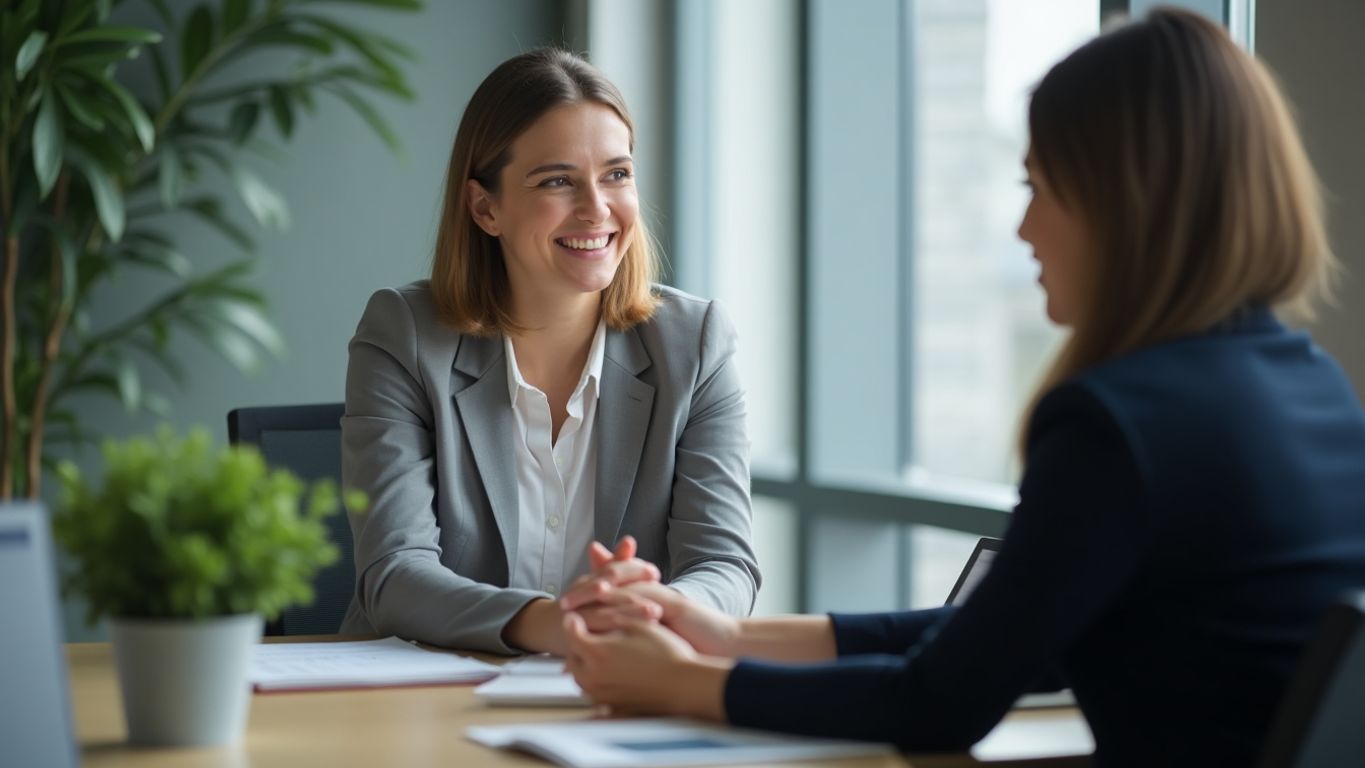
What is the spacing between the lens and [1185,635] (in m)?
1.23

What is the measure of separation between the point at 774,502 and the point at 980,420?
27.6 inches

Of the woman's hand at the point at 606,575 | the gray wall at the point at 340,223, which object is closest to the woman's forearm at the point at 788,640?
the woman's hand at the point at 606,575

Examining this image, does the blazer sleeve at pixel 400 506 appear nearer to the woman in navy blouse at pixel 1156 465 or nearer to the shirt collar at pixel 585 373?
the shirt collar at pixel 585 373

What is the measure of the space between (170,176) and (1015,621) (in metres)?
3.41

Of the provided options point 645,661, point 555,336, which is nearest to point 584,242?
point 555,336

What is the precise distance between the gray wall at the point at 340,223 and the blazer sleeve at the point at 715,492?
242 cm

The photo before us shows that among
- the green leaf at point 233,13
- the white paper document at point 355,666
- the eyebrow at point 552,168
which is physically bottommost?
the white paper document at point 355,666

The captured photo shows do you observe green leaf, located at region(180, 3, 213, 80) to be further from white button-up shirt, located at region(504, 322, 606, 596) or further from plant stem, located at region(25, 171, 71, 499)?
white button-up shirt, located at region(504, 322, 606, 596)

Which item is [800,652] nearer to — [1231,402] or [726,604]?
[726,604]

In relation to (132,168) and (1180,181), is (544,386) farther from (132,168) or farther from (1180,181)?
(132,168)

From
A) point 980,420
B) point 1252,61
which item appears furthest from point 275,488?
point 980,420

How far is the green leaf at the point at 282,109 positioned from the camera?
14.0 feet

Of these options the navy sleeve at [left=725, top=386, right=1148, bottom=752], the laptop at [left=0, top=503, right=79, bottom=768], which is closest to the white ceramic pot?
the laptop at [left=0, top=503, right=79, bottom=768]

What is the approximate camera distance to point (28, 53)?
143 inches
